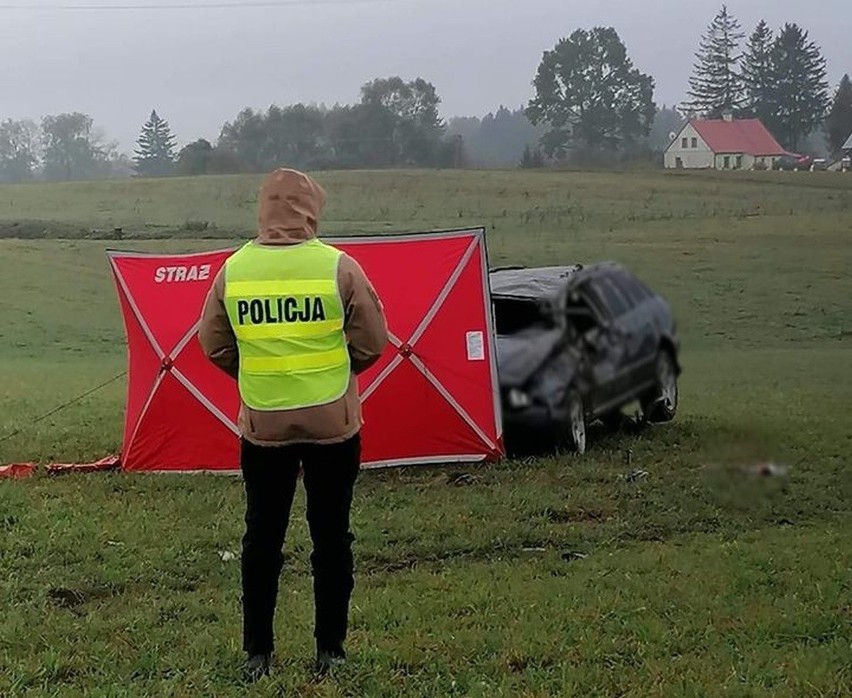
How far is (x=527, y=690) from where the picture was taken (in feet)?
13.3

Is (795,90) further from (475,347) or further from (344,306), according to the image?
(475,347)

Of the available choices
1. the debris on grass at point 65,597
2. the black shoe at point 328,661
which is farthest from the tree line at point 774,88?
the debris on grass at point 65,597

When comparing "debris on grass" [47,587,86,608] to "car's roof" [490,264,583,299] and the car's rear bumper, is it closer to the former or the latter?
the car's rear bumper

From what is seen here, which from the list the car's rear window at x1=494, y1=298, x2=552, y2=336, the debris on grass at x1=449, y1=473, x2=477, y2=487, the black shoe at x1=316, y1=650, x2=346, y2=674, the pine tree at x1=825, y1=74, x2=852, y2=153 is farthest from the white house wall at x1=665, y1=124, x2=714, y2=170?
the debris on grass at x1=449, y1=473, x2=477, y2=487

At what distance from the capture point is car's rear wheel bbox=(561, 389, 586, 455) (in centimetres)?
289

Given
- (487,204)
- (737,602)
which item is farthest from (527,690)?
(487,204)

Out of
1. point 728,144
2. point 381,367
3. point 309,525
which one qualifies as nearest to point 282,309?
point 309,525

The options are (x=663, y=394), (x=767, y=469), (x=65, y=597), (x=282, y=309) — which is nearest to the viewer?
(x=663, y=394)

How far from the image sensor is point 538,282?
3375 mm

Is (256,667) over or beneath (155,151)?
beneath

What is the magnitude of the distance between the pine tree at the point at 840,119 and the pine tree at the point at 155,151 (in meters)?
3.49

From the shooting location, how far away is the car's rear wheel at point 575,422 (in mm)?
2893

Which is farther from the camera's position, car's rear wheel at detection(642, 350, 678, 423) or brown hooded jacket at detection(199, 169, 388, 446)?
brown hooded jacket at detection(199, 169, 388, 446)

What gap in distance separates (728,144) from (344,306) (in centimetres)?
124
